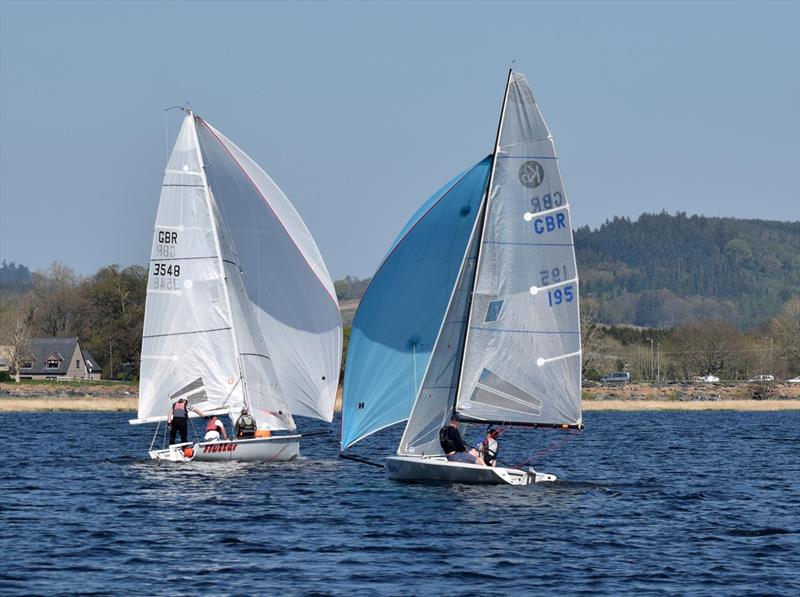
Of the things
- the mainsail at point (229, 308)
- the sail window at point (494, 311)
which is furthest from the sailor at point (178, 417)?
the sail window at point (494, 311)

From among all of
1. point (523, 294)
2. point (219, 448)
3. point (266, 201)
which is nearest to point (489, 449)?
point (523, 294)

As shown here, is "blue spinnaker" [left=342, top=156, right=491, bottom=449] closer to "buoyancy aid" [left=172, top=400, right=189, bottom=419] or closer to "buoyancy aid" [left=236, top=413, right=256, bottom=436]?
"buoyancy aid" [left=236, top=413, right=256, bottom=436]

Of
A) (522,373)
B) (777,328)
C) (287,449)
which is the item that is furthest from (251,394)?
(777,328)

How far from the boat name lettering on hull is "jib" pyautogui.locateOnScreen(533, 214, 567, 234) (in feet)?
34.0

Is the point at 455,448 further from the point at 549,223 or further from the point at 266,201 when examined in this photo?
the point at 266,201

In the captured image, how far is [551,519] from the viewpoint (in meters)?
25.9

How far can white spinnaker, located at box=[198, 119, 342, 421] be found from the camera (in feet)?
118

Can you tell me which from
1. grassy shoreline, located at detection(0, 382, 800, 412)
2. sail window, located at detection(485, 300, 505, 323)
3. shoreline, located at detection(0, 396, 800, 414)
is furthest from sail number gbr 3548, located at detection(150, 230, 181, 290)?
shoreline, located at detection(0, 396, 800, 414)

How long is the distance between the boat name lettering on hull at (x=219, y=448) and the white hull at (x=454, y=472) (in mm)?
6229

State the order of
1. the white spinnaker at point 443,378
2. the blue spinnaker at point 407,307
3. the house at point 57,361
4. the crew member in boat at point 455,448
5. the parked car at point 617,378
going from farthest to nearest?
the parked car at point 617,378 < the house at point 57,361 < the blue spinnaker at point 407,307 < the white spinnaker at point 443,378 < the crew member in boat at point 455,448

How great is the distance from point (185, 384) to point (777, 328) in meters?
134

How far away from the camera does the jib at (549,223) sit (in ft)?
95.9

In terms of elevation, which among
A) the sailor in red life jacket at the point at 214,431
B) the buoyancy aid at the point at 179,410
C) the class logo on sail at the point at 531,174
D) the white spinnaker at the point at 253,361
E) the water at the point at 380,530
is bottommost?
the water at the point at 380,530

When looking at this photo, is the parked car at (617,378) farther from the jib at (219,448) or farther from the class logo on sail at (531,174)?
the class logo on sail at (531,174)
